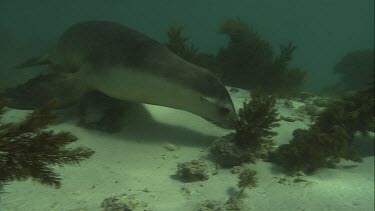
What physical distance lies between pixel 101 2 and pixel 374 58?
74.4 metres

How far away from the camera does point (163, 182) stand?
4.34 meters

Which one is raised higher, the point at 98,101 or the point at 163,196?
the point at 98,101

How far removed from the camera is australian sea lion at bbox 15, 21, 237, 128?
5.12 m

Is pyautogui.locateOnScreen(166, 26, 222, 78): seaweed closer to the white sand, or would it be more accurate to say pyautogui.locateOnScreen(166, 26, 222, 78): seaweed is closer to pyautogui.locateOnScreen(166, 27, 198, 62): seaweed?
pyautogui.locateOnScreen(166, 27, 198, 62): seaweed

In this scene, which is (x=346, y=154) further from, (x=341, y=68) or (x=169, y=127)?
(x=341, y=68)

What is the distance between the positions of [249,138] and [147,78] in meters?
1.64

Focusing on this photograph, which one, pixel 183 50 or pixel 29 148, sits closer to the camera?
pixel 29 148

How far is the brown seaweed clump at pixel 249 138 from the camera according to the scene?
486cm

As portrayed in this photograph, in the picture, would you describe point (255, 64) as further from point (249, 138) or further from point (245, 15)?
point (245, 15)

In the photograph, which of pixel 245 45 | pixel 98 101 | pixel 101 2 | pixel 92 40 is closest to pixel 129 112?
pixel 98 101

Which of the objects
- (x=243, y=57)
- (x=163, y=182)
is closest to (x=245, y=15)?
(x=243, y=57)

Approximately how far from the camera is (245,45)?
10.5 meters

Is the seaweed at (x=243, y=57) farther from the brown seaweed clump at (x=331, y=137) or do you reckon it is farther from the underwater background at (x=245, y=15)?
the underwater background at (x=245, y=15)

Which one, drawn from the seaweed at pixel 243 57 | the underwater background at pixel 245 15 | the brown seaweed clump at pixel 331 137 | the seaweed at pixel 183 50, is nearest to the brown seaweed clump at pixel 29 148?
the brown seaweed clump at pixel 331 137
